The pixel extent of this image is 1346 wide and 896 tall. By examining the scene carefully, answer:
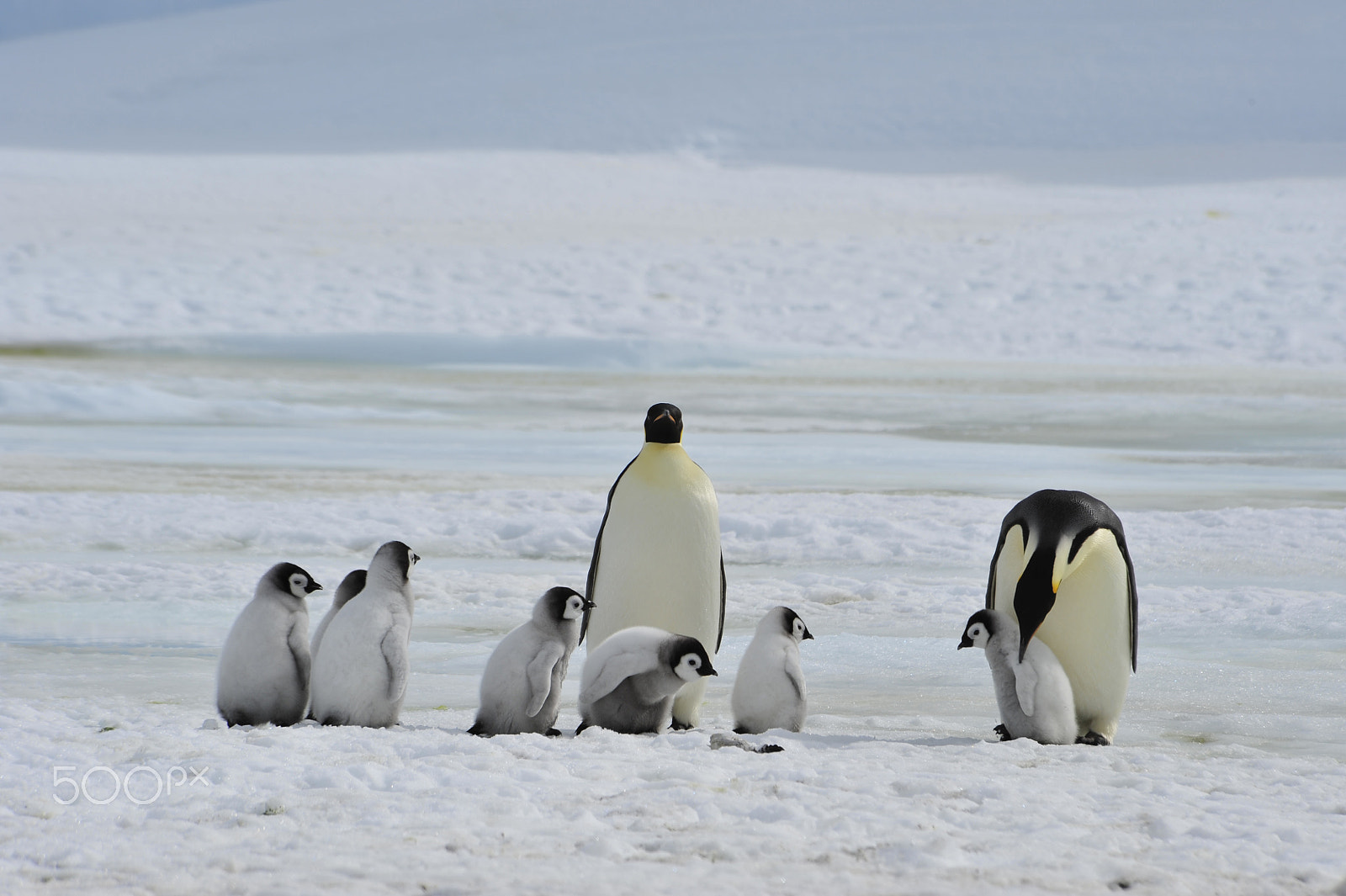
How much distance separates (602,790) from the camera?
8.99 feet

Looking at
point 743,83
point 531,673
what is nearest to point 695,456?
point 531,673

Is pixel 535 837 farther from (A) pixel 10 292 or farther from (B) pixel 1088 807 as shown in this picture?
(A) pixel 10 292

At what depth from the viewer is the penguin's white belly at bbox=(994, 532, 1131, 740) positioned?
3.61 metres

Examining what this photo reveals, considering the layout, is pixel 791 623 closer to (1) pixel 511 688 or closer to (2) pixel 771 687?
(2) pixel 771 687

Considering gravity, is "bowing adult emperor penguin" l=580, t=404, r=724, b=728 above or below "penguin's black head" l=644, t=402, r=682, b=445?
below

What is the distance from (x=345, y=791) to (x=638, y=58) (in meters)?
30.9

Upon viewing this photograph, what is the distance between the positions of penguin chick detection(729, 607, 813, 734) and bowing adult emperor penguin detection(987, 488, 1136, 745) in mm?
559

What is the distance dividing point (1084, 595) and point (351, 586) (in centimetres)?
179

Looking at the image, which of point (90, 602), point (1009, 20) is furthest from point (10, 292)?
point (1009, 20)

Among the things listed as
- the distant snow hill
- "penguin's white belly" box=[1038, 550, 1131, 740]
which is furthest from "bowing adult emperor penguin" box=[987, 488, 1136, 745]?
the distant snow hill

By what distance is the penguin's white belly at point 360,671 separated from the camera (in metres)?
3.35

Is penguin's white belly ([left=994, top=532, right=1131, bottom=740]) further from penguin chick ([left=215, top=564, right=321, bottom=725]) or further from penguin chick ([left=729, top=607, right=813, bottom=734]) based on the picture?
penguin chick ([left=215, top=564, right=321, bottom=725])

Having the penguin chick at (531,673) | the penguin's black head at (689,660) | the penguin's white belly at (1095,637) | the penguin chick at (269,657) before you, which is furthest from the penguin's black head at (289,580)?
the penguin's white belly at (1095,637)

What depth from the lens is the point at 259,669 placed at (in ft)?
11.2
